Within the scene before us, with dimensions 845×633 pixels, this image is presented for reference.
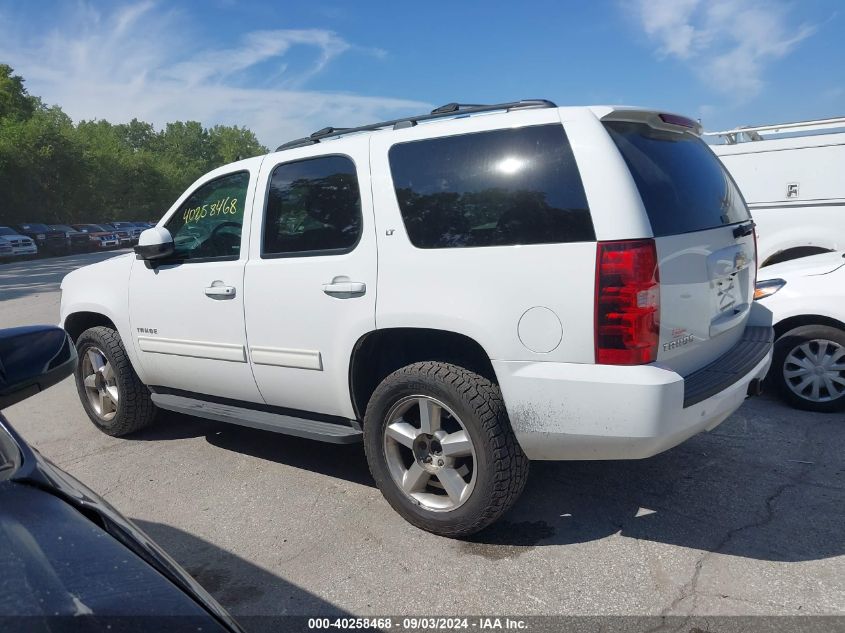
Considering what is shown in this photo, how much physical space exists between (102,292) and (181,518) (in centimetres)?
191

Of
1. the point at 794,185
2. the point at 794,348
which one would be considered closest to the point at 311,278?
the point at 794,348

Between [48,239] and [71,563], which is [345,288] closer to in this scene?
[71,563]

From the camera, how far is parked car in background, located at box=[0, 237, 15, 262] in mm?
28031

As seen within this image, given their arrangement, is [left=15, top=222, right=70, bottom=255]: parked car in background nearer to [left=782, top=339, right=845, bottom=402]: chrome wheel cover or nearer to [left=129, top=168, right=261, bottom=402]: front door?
[left=129, top=168, right=261, bottom=402]: front door

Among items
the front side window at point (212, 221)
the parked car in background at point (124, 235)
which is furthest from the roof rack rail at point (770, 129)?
the parked car in background at point (124, 235)

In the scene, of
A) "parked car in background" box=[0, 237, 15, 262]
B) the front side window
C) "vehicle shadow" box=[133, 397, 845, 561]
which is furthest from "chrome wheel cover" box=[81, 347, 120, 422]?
"parked car in background" box=[0, 237, 15, 262]

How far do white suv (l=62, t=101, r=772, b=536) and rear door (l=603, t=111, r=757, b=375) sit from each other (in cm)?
1

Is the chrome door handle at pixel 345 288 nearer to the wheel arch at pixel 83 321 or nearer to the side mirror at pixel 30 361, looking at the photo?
the side mirror at pixel 30 361

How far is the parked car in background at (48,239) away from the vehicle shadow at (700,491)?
32551mm

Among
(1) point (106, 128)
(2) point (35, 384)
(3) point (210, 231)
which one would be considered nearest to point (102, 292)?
(3) point (210, 231)

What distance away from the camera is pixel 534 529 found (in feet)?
10.3

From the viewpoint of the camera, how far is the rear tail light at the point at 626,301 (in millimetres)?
2537

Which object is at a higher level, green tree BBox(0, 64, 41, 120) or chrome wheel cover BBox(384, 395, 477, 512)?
green tree BBox(0, 64, 41, 120)

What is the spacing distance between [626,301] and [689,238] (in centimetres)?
54
